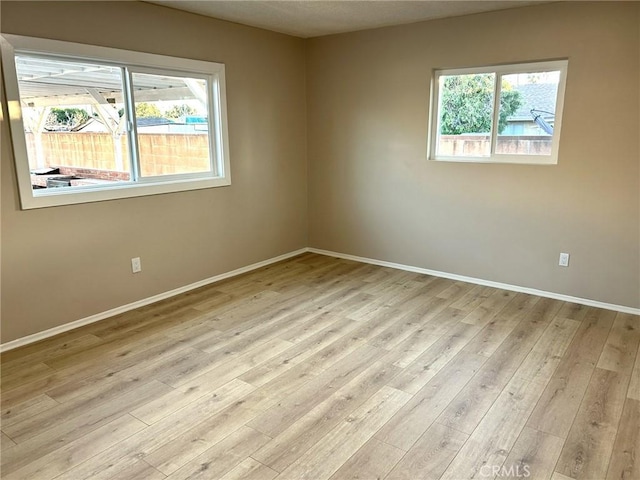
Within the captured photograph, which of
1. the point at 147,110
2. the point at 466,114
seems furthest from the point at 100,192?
the point at 466,114

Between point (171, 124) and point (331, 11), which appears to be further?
point (171, 124)

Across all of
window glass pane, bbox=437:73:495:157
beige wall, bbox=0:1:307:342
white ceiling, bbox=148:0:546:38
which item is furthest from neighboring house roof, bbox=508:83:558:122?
beige wall, bbox=0:1:307:342

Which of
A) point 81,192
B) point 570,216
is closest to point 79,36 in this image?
point 81,192

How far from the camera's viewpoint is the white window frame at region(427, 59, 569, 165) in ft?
11.9

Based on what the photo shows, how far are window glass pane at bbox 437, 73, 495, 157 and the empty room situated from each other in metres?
0.02

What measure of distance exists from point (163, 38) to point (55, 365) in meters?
2.60

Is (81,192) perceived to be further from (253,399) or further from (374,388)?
(374,388)

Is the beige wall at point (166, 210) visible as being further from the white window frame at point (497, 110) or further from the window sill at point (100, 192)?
the white window frame at point (497, 110)

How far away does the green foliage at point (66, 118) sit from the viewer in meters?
3.14

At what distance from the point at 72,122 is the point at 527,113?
3650 millimetres

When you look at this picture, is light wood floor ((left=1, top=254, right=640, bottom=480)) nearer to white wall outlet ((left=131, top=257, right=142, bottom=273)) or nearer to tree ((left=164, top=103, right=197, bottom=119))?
white wall outlet ((left=131, top=257, right=142, bottom=273))

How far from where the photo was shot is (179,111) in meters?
3.96

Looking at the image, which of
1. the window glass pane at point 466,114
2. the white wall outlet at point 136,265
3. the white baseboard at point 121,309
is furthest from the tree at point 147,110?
the window glass pane at point 466,114

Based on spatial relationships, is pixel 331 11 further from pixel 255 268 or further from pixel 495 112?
pixel 255 268
